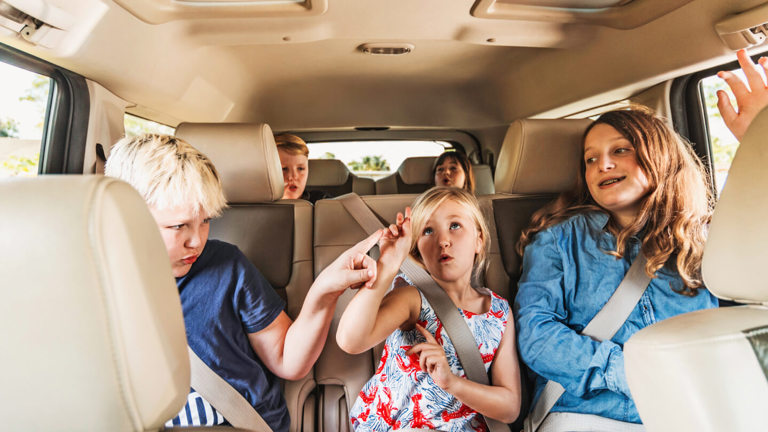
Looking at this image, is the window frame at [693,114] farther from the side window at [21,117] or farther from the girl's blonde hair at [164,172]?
A: the side window at [21,117]

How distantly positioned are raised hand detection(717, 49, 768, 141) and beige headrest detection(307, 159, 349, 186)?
3.22 m

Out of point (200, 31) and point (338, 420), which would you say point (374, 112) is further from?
point (338, 420)

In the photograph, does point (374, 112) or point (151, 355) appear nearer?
point (151, 355)

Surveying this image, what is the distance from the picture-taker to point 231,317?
133 centimetres

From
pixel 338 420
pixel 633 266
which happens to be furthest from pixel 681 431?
pixel 338 420

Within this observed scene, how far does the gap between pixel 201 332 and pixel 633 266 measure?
121 centimetres

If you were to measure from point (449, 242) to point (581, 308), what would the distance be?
438 millimetres

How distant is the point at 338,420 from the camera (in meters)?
1.68

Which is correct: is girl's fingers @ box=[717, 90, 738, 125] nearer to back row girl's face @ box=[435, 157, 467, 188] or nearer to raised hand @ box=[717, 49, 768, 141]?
raised hand @ box=[717, 49, 768, 141]

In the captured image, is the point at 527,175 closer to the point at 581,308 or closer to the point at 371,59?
the point at 581,308

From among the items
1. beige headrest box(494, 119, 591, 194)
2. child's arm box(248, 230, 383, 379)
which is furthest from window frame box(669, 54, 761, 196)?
child's arm box(248, 230, 383, 379)

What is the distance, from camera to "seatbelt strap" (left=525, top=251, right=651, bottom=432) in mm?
1449

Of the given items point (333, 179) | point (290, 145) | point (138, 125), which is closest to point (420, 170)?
point (333, 179)

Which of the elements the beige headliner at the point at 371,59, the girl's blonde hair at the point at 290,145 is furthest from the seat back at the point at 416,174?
the girl's blonde hair at the point at 290,145
